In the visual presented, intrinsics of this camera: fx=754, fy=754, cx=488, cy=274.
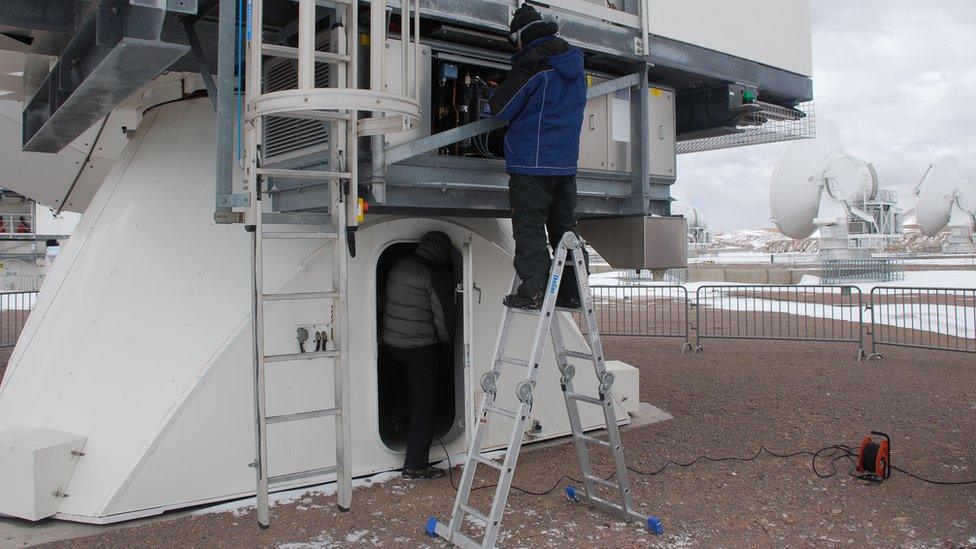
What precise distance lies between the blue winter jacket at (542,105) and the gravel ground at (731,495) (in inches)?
90.0

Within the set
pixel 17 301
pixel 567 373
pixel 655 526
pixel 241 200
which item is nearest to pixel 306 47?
pixel 241 200

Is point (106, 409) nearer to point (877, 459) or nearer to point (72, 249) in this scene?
point (72, 249)

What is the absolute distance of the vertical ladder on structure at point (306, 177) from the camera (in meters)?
3.74

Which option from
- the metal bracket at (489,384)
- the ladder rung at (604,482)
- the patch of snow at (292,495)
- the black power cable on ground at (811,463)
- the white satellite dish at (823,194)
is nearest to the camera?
the metal bracket at (489,384)

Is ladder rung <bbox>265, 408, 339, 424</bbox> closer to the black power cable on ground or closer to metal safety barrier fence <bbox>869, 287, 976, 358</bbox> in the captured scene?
the black power cable on ground

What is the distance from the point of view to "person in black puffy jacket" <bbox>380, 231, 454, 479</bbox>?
5.68 metres

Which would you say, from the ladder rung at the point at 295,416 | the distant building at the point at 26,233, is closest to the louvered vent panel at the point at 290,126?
the ladder rung at the point at 295,416

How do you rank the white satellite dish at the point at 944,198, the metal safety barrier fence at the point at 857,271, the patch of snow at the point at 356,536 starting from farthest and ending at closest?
the white satellite dish at the point at 944,198, the metal safety barrier fence at the point at 857,271, the patch of snow at the point at 356,536

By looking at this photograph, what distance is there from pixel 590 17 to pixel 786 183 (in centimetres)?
2793

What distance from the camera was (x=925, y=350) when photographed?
1239cm

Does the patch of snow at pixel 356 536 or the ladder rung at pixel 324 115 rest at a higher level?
the ladder rung at pixel 324 115

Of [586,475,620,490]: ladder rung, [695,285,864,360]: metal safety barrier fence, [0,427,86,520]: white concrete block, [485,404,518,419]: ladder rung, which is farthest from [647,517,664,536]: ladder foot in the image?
[695,285,864,360]: metal safety barrier fence

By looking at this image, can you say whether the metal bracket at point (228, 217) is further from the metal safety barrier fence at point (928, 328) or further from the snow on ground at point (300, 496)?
the metal safety barrier fence at point (928, 328)

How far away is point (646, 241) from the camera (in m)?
5.62
